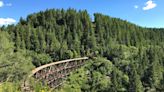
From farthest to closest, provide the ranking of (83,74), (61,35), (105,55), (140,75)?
1. (61,35)
2. (105,55)
3. (140,75)
4. (83,74)

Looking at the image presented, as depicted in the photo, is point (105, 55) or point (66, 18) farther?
point (66, 18)

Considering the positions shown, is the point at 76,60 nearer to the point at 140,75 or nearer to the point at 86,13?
the point at 140,75

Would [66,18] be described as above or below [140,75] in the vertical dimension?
above

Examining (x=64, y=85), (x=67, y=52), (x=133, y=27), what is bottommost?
(x=64, y=85)

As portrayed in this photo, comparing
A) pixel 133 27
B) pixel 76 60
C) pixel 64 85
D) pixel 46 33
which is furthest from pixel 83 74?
pixel 133 27

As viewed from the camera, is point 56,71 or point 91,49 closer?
point 56,71

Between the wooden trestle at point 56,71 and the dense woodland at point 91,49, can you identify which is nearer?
the wooden trestle at point 56,71

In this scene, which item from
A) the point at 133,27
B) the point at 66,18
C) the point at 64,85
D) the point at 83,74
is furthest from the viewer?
the point at 133,27
